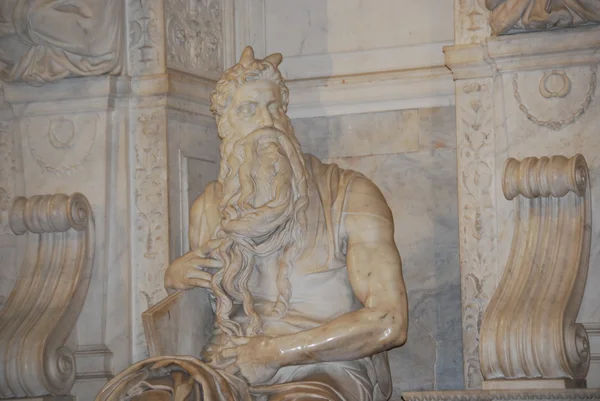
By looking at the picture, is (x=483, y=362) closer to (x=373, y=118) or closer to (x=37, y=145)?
(x=373, y=118)

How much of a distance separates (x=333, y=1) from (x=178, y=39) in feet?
2.72

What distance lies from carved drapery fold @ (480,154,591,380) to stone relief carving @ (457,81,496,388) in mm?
211

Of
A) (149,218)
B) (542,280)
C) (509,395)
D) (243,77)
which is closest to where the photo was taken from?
(509,395)

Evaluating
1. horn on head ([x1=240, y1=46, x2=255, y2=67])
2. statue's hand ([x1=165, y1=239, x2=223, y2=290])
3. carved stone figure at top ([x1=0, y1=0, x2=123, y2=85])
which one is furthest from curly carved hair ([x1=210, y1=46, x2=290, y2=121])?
carved stone figure at top ([x1=0, y1=0, x2=123, y2=85])

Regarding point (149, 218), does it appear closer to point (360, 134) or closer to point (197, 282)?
point (197, 282)

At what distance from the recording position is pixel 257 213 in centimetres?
661

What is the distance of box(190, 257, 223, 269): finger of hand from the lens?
6.73 metres

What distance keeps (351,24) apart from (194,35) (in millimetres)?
791

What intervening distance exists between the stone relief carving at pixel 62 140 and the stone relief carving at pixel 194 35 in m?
0.51

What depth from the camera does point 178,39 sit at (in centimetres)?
774

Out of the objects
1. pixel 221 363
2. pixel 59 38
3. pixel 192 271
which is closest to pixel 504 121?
pixel 192 271

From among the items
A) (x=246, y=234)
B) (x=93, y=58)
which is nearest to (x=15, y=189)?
(x=93, y=58)

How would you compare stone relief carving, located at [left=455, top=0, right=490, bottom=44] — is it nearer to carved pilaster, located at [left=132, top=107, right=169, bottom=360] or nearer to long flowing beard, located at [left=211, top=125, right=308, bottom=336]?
long flowing beard, located at [left=211, top=125, right=308, bottom=336]

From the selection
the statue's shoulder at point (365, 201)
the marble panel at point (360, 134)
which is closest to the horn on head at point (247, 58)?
the statue's shoulder at point (365, 201)
